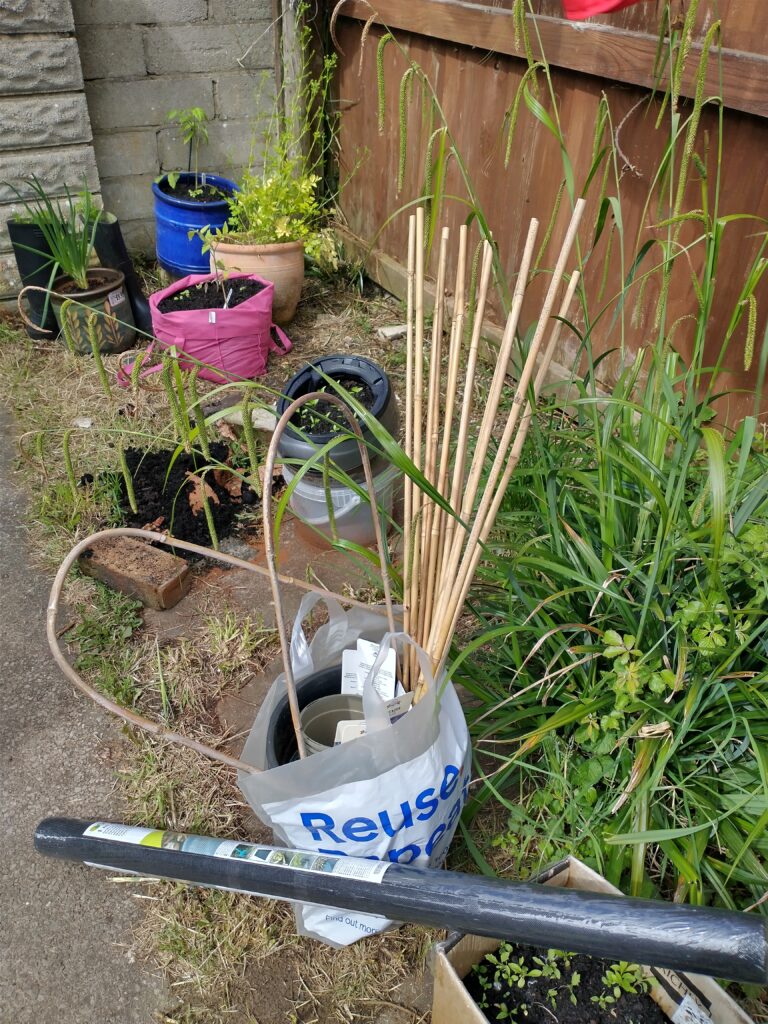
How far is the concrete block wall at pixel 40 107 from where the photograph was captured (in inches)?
118

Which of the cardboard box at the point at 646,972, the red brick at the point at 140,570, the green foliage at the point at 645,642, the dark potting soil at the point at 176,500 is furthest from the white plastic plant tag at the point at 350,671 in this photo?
the dark potting soil at the point at 176,500

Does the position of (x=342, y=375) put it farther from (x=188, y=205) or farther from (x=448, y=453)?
(x=188, y=205)

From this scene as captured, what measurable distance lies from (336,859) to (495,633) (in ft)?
1.47

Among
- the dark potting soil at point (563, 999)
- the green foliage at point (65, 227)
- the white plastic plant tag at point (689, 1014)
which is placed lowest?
the dark potting soil at point (563, 999)

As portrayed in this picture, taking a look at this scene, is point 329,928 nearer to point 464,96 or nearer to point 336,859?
point 336,859

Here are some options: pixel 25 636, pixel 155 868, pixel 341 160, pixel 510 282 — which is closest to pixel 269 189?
pixel 341 160

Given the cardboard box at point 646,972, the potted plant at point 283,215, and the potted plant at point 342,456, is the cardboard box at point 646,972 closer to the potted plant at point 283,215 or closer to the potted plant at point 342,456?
the potted plant at point 342,456

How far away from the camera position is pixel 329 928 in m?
1.32

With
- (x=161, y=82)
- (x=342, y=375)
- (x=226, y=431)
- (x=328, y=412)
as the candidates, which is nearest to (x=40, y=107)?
(x=161, y=82)

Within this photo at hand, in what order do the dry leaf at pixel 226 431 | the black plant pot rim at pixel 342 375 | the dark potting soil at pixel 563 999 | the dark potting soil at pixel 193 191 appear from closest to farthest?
the dark potting soil at pixel 563 999 < the black plant pot rim at pixel 342 375 < the dry leaf at pixel 226 431 < the dark potting soil at pixel 193 191

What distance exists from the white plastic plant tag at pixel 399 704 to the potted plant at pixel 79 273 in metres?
2.23

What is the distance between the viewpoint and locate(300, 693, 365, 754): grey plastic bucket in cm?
145

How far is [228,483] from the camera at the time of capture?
8.00ft

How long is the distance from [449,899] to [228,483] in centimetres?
160
